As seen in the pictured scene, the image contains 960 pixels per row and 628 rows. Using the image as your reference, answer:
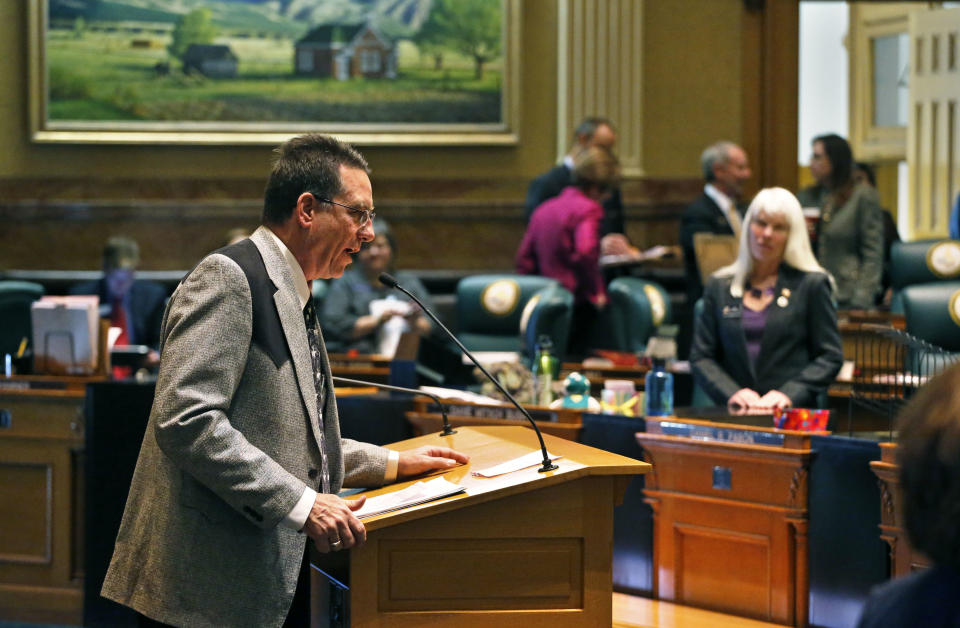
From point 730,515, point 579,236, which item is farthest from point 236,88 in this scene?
point 730,515

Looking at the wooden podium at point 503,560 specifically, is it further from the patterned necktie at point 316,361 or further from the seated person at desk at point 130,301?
the seated person at desk at point 130,301

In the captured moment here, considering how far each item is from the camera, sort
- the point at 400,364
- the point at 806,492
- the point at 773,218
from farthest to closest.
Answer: the point at 400,364
the point at 773,218
the point at 806,492

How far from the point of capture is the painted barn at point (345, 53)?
27.7 ft

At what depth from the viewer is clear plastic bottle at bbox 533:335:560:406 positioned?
454 cm

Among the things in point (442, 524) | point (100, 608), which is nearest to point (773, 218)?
point (442, 524)

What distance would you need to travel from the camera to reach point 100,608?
13.9ft

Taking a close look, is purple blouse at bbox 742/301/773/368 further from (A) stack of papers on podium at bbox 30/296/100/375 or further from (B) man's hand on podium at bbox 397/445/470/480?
(A) stack of papers on podium at bbox 30/296/100/375

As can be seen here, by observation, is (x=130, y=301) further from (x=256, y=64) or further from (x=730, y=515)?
(x=730, y=515)

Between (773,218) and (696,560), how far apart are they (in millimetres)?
1092

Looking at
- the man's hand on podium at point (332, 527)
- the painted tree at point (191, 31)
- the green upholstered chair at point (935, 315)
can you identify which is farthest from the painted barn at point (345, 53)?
the man's hand on podium at point (332, 527)

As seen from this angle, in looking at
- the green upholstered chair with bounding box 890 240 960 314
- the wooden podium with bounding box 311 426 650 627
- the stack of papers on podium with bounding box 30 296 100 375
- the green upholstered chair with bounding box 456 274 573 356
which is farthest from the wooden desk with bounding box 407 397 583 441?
the green upholstered chair with bounding box 890 240 960 314

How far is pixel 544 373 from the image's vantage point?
183 inches

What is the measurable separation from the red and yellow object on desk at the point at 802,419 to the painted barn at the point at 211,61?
5.64 metres

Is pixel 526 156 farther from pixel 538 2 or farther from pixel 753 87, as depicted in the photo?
pixel 753 87
